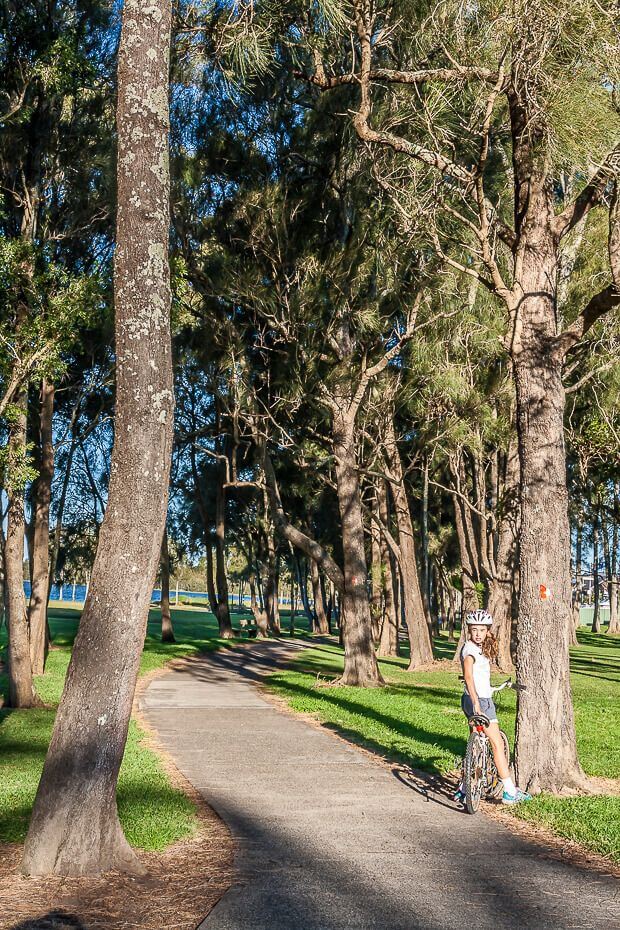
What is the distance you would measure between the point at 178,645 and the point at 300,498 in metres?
8.10

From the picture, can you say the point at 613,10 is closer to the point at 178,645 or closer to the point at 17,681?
the point at 17,681

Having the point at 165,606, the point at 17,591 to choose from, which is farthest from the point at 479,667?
the point at 165,606

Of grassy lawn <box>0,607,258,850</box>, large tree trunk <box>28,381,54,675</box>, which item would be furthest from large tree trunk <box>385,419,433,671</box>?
grassy lawn <box>0,607,258,850</box>

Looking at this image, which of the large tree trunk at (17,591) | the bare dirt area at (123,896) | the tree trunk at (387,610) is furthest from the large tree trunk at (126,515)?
the tree trunk at (387,610)

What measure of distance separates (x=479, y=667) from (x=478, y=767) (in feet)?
2.73

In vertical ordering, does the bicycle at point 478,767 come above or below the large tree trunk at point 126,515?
below

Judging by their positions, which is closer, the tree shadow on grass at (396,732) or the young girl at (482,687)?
the young girl at (482,687)

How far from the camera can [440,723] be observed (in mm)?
14031

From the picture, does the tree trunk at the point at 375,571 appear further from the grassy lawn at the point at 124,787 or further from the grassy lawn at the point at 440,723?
the grassy lawn at the point at 124,787

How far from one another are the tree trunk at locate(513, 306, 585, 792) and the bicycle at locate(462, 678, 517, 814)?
0.54 m

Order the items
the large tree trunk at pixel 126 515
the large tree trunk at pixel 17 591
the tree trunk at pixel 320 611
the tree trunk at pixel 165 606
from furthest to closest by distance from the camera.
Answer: the tree trunk at pixel 320 611
the tree trunk at pixel 165 606
the large tree trunk at pixel 17 591
the large tree trunk at pixel 126 515

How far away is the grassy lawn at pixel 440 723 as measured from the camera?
757 cm

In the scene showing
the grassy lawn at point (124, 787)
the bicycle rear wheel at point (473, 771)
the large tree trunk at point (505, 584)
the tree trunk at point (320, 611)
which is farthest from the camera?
the tree trunk at point (320, 611)

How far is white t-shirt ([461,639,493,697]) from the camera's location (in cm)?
806
